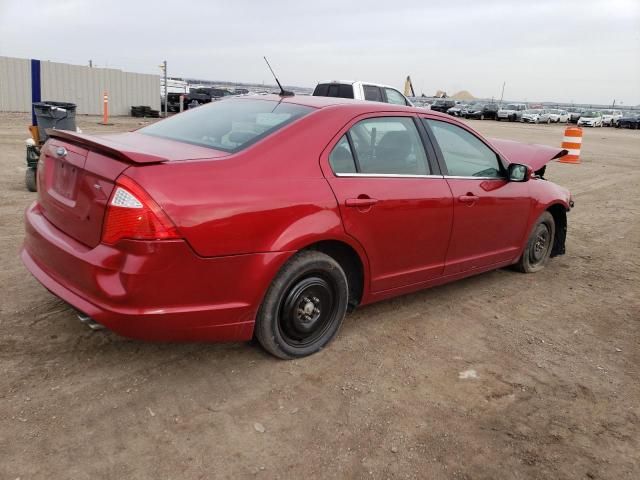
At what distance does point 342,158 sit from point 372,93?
34.1ft

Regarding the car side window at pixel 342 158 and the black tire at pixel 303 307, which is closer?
the black tire at pixel 303 307

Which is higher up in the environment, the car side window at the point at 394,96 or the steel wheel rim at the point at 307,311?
the car side window at the point at 394,96

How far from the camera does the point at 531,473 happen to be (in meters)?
2.55

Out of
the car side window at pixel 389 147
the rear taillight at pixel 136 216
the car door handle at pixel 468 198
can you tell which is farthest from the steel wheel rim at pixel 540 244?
the rear taillight at pixel 136 216

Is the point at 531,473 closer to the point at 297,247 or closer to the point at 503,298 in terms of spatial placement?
the point at 297,247

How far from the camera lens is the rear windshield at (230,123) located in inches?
130

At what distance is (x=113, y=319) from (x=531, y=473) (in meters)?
2.13

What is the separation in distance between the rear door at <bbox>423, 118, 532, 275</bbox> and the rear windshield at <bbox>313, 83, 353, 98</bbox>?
864 centimetres

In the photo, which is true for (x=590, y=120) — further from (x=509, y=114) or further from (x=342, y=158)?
(x=342, y=158)

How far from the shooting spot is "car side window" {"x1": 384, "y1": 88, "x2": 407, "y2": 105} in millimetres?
13758

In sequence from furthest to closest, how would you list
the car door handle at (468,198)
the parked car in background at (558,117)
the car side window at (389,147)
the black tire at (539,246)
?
the parked car in background at (558,117) < the black tire at (539,246) < the car door handle at (468,198) < the car side window at (389,147)

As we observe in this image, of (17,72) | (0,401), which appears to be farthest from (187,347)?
(17,72)

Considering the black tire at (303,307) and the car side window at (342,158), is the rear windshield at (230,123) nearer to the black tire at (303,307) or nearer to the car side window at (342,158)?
the car side window at (342,158)

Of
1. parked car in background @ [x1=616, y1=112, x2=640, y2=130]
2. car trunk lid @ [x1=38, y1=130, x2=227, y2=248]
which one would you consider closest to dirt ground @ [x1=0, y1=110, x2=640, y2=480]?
car trunk lid @ [x1=38, y1=130, x2=227, y2=248]
